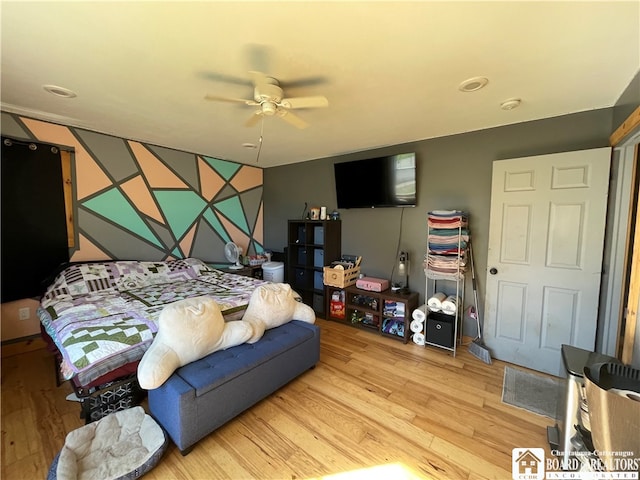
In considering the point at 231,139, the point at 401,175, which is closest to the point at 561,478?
the point at 401,175

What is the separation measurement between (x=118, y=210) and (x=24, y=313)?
4.54 ft

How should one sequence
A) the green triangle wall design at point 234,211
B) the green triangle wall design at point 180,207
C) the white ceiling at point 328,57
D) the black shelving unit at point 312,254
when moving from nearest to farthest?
the white ceiling at point 328,57
the green triangle wall design at point 180,207
the black shelving unit at point 312,254
the green triangle wall design at point 234,211

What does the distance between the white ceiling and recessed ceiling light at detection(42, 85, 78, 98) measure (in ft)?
0.20

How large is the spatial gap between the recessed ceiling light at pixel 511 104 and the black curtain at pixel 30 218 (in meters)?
4.48

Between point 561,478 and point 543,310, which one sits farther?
point 543,310

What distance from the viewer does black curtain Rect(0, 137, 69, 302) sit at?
8.45 feet

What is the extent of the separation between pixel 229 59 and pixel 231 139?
1.75 metres

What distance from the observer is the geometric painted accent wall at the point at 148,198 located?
3.02 meters

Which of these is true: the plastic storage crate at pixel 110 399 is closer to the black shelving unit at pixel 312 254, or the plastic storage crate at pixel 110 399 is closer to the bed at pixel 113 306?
the bed at pixel 113 306

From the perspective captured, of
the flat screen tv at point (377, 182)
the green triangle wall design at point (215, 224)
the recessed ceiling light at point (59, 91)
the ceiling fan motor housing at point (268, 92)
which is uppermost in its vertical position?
the recessed ceiling light at point (59, 91)

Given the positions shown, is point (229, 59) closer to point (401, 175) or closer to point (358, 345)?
point (401, 175)

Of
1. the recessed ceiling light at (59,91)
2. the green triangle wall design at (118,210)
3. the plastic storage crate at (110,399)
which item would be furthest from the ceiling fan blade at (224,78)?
the green triangle wall design at (118,210)

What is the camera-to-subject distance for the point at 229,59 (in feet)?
5.50

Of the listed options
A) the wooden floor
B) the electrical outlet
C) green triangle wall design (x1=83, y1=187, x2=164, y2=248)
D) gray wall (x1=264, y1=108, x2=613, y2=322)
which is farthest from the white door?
the electrical outlet
